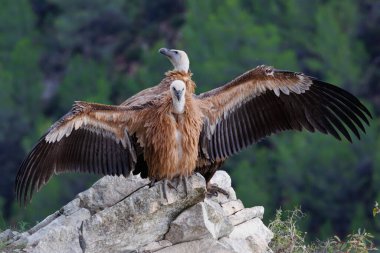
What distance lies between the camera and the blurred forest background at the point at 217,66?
3744cm

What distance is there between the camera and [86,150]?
12.9 meters

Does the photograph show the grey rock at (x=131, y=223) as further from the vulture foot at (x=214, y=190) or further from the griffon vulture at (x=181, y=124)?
the vulture foot at (x=214, y=190)

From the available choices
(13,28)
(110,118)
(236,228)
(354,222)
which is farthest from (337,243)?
(13,28)

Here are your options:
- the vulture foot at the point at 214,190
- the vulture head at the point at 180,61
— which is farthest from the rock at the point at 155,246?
the vulture head at the point at 180,61

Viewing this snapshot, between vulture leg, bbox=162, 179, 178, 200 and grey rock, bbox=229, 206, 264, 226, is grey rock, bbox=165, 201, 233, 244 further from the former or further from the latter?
grey rock, bbox=229, 206, 264, 226

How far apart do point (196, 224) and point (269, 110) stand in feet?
5.89

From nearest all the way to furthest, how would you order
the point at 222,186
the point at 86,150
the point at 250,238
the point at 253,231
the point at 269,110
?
the point at 250,238 < the point at 253,231 < the point at 86,150 < the point at 269,110 < the point at 222,186

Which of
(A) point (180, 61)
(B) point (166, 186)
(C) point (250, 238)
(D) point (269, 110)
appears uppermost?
(A) point (180, 61)

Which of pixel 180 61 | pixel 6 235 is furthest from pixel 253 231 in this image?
pixel 6 235

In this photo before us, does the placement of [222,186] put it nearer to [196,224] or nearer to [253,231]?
[253,231]

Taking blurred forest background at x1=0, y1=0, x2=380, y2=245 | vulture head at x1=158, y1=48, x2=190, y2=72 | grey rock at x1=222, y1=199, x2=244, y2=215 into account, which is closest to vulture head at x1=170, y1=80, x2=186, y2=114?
vulture head at x1=158, y1=48, x2=190, y2=72

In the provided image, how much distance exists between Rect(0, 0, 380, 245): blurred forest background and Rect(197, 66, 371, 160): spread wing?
18.5 meters

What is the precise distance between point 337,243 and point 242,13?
31.6 m

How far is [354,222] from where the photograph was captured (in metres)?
35.6
